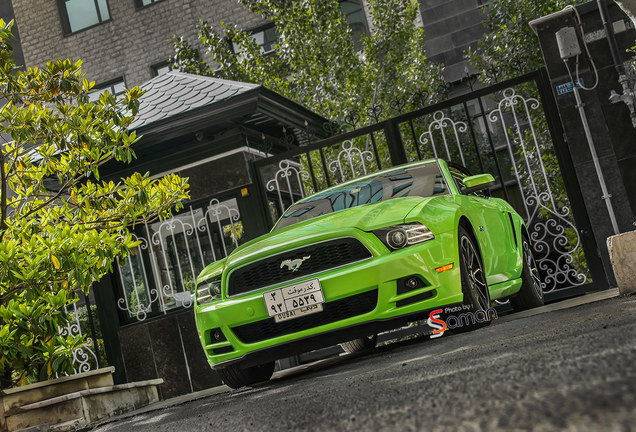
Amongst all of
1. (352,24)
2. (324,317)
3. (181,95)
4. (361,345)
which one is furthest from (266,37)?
(324,317)

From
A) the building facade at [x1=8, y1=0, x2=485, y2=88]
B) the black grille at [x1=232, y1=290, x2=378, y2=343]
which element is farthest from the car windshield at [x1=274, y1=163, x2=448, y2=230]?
the building facade at [x1=8, y1=0, x2=485, y2=88]

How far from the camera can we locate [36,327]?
22.2 feet

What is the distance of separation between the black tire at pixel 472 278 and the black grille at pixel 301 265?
71 cm

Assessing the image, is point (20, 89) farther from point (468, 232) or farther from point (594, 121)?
point (594, 121)

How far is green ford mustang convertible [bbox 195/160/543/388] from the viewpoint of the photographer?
195 inches

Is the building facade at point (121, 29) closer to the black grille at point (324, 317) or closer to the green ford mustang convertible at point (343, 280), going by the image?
the green ford mustang convertible at point (343, 280)

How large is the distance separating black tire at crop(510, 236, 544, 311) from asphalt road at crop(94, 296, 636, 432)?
8.34ft

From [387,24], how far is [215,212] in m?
8.98

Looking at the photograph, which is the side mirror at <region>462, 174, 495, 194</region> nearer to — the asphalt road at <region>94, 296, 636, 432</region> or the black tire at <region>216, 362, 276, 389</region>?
the asphalt road at <region>94, 296, 636, 432</region>

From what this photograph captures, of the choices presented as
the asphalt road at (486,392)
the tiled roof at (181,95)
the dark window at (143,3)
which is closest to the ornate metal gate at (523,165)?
the tiled roof at (181,95)

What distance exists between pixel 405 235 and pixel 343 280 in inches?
21.4

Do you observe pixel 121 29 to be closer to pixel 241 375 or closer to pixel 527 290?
pixel 527 290

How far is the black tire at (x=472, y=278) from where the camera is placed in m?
5.14

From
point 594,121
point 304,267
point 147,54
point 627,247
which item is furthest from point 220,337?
point 147,54
